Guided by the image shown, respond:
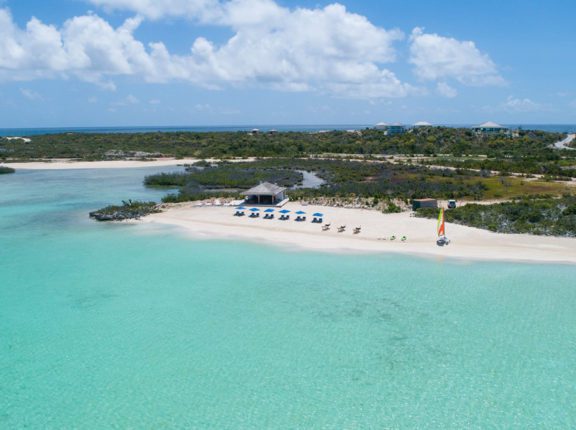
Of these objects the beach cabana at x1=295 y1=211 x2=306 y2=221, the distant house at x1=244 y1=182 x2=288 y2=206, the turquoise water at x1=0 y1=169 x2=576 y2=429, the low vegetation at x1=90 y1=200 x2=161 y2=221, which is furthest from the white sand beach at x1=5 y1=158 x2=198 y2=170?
the turquoise water at x1=0 y1=169 x2=576 y2=429

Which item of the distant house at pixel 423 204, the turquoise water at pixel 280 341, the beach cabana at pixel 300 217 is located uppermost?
the distant house at pixel 423 204

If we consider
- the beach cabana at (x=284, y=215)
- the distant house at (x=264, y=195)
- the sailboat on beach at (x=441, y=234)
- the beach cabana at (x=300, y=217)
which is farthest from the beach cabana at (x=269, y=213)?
the sailboat on beach at (x=441, y=234)

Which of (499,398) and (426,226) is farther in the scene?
(426,226)

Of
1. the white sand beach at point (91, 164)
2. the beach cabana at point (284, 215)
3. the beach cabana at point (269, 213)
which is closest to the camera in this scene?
the beach cabana at point (284, 215)

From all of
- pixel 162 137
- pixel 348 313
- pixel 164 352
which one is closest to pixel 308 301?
pixel 348 313

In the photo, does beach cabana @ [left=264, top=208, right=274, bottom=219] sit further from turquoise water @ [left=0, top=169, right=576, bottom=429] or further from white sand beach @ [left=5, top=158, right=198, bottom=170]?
white sand beach @ [left=5, top=158, right=198, bottom=170]

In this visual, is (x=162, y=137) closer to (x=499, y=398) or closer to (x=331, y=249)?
(x=331, y=249)

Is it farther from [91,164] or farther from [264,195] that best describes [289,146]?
[264,195]

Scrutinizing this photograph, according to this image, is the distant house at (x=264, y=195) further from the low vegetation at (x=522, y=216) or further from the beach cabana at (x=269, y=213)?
the low vegetation at (x=522, y=216)

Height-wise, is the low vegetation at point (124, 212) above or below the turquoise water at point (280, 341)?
above
